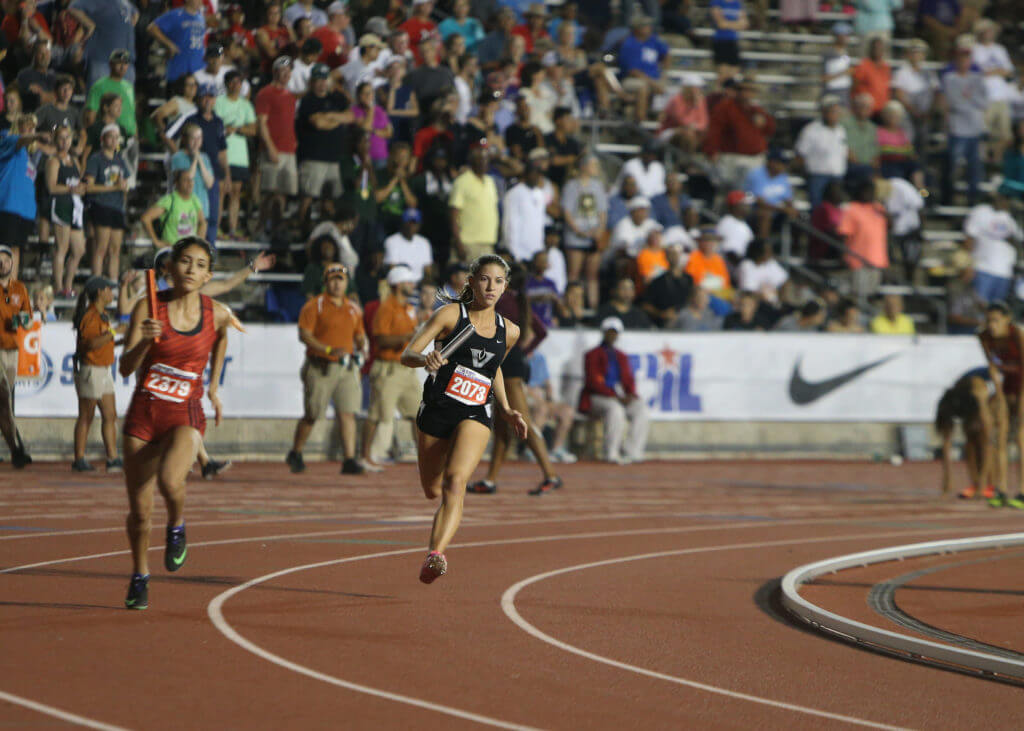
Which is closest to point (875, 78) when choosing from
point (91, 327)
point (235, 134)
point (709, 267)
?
point (709, 267)

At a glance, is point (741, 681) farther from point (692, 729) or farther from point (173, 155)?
point (173, 155)

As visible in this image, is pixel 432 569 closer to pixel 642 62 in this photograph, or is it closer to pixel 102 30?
pixel 102 30

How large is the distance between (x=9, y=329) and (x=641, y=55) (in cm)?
1267

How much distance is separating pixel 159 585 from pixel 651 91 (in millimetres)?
18364

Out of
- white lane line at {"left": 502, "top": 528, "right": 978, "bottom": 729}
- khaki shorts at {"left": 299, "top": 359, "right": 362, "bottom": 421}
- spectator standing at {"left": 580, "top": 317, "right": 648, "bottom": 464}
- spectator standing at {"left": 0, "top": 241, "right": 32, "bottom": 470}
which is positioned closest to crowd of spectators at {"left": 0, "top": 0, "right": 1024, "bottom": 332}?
spectator standing at {"left": 580, "top": 317, "right": 648, "bottom": 464}

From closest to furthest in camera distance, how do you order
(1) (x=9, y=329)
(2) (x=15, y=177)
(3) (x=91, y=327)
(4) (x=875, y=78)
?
(1) (x=9, y=329) < (3) (x=91, y=327) < (2) (x=15, y=177) < (4) (x=875, y=78)

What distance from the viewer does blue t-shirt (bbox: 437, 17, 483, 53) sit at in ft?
82.5

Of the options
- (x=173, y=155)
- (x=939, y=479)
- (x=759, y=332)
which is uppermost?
(x=173, y=155)

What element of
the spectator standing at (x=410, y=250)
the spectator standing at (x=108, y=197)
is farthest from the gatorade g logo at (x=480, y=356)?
the spectator standing at (x=410, y=250)

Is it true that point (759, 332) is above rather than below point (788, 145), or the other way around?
below

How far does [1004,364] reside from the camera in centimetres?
1792

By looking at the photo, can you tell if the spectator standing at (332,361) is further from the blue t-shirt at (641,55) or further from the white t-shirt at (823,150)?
the white t-shirt at (823,150)

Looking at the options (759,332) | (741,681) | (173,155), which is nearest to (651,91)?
(759,332)

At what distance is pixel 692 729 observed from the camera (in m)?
6.56
